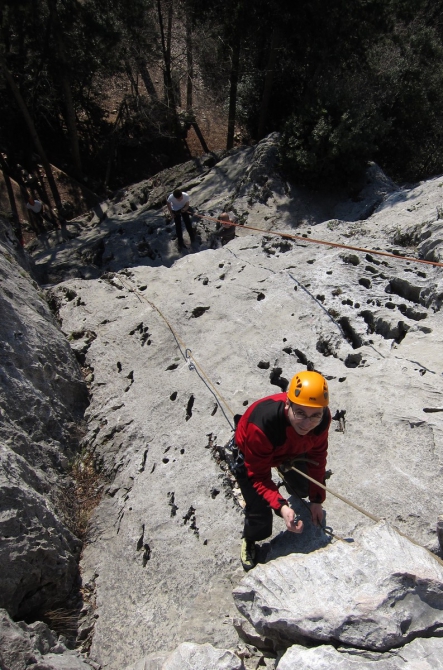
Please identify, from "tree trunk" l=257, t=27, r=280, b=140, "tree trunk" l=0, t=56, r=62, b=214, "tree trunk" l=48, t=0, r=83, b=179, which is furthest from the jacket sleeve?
"tree trunk" l=48, t=0, r=83, b=179

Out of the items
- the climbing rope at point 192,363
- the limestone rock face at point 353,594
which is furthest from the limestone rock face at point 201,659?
the climbing rope at point 192,363

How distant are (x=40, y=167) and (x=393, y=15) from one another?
1293cm

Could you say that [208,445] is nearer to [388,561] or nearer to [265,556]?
[265,556]

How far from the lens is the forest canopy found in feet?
39.4

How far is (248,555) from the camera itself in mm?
3367

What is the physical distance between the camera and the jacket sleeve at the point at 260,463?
307 centimetres

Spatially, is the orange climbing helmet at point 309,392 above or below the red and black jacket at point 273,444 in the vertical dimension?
above

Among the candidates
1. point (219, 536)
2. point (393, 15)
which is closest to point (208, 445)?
point (219, 536)

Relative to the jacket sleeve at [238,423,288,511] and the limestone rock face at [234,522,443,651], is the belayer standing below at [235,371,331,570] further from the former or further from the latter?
the limestone rock face at [234,522,443,651]

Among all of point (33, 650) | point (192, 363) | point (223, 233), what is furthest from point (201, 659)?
point (223, 233)

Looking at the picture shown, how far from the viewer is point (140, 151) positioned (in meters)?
20.6

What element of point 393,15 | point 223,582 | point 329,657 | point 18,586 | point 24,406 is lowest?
point 223,582

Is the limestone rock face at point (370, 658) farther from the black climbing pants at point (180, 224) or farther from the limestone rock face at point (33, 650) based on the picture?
the black climbing pants at point (180, 224)

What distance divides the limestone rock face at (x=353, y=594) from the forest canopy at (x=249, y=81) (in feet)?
33.6
